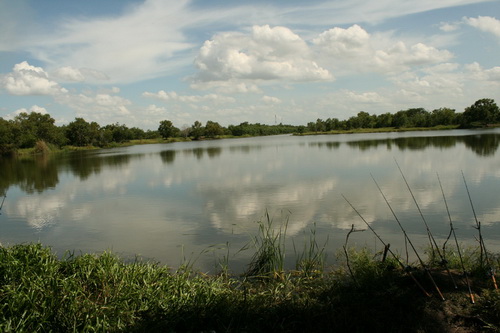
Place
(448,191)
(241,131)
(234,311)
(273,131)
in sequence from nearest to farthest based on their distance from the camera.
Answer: (234,311)
(448,191)
(241,131)
(273,131)

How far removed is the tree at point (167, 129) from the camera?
454ft

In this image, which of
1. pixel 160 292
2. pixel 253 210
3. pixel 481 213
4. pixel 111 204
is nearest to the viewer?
pixel 160 292

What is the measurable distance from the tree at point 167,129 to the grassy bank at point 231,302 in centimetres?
13654

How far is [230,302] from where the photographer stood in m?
4.77

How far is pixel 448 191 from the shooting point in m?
13.5

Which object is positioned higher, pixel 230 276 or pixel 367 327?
pixel 367 327

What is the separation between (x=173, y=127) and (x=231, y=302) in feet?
457

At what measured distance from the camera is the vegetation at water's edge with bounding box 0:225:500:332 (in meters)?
3.98

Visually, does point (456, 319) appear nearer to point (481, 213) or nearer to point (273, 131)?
point (481, 213)

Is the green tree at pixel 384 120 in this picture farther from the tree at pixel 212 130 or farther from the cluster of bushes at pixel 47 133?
the cluster of bushes at pixel 47 133

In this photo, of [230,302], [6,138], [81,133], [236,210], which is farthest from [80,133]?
[230,302]

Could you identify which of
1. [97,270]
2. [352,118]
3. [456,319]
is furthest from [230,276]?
[352,118]

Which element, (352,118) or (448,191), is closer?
(448,191)

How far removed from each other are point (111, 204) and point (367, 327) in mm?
13572
